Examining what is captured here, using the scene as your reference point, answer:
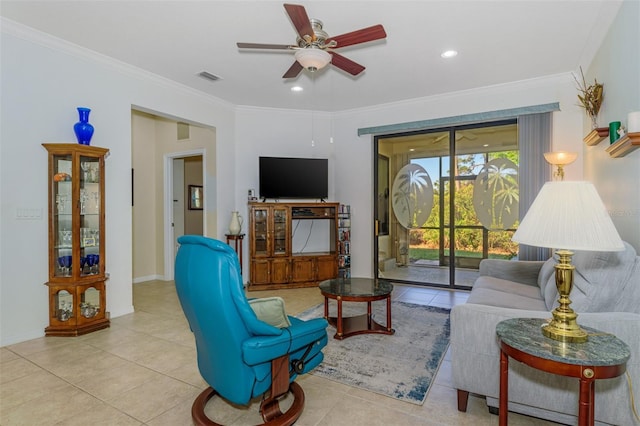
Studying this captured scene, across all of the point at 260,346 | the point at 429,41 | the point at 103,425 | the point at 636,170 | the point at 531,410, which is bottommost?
the point at 103,425

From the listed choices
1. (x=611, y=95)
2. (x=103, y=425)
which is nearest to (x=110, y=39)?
(x=103, y=425)

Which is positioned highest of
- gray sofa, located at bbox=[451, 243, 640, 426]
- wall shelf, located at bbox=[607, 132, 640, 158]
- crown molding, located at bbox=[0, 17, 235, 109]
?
crown molding, located at bbox=[0, 17, 235, 109]

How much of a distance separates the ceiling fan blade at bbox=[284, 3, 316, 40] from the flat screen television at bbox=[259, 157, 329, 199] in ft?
Answer: 9.62

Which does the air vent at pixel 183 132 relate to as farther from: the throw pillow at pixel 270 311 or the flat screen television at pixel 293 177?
the throw pillow at pixel 270 311

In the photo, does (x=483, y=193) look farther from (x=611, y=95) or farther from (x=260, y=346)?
(x=260, y=346)

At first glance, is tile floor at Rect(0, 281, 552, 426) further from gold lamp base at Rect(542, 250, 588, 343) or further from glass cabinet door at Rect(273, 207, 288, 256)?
glass cabinet door at Rect(273, 207, 288, 256)

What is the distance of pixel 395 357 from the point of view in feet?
9.23

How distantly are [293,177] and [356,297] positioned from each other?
9.20 feet

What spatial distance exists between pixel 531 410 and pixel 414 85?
12.8 ft

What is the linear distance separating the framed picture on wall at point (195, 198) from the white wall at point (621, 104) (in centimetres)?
578

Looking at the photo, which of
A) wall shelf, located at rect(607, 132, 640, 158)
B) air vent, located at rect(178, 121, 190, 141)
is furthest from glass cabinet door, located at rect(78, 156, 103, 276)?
wall shelf, located at rect(607, 132, 640, 158)

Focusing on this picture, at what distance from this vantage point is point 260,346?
1.68 m

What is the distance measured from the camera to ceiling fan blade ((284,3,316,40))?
7.14ft

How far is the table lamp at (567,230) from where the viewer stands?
1.50 meters
